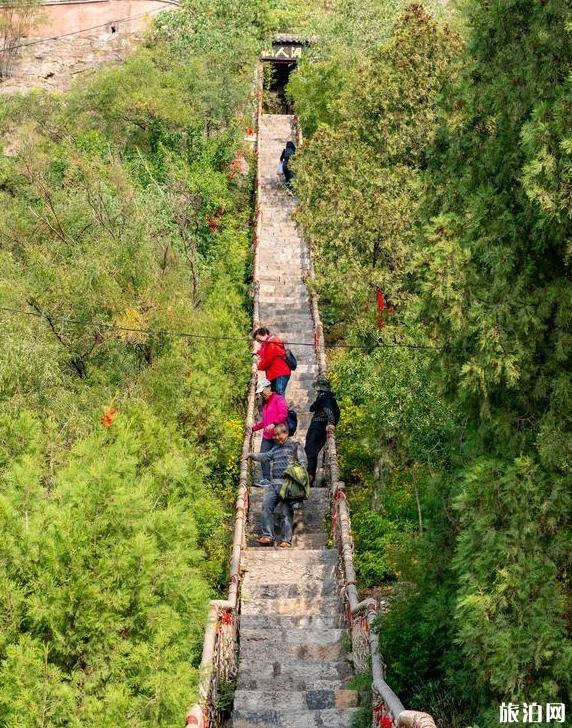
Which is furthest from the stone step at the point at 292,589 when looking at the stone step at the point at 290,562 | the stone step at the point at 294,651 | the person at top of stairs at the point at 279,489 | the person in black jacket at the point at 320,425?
the person in black jacket at the point at 320,425

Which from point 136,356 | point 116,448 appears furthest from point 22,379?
point 116,448

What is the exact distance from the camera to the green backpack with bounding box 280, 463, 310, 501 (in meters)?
13.9

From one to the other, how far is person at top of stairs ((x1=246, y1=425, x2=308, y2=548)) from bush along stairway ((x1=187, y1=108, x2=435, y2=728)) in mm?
275

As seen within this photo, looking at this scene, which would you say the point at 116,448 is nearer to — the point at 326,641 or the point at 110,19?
the point at 326,641

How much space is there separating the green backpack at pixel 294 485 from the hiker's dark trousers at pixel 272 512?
129mm

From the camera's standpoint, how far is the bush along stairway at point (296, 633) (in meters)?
10.3

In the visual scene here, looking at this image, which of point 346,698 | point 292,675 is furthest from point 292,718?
point 292,675

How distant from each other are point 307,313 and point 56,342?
7.87 metres

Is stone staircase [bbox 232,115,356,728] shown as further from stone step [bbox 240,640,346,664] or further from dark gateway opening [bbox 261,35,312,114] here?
dark gateway opening [bbox 261,35,312,114]

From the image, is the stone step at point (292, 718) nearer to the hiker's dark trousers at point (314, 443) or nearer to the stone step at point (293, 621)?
the stone step at point (293, 621)

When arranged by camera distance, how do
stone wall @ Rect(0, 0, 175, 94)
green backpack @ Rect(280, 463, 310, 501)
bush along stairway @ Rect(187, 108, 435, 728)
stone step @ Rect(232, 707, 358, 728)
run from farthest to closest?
stone wall @ Rect(0, 0, 175, 94) < green backpack @ Rect(280, 463, 310, 501) < bush along stairway @ Rect(187, 108, 435, 728) < stone step @ Rect(232, 707, 358, 728)

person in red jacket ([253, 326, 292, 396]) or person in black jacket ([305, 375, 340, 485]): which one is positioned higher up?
person in red jacket ([253, 326, 292, 396])

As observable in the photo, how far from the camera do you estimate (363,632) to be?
11164mm

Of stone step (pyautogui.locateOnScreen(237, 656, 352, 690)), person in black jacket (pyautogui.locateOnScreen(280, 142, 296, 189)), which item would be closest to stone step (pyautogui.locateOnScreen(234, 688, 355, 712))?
stone step (pyautogui.locateOnScreen(237, 656, 352, 690))
